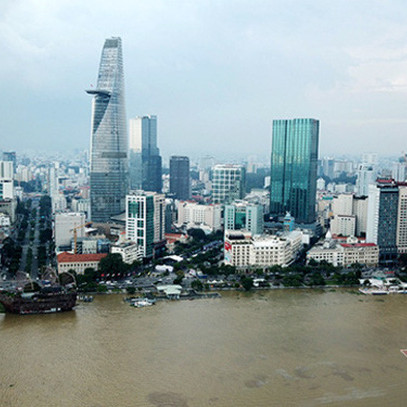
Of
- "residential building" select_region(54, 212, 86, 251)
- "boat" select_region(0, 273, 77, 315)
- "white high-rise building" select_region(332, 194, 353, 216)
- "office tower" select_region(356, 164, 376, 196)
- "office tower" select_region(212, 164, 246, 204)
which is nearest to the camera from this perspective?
"boat" select_region(0, 273, 77, 315)

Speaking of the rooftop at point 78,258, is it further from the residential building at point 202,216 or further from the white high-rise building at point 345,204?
the white high-rise building at point 345,204

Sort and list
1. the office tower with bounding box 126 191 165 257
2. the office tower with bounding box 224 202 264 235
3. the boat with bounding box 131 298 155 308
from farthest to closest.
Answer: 1. the office tower with bounding box 224 202 264 235
2. the office tower with bounding box 126 191 165 257
3. the boat with bounding box 131 298 155 308

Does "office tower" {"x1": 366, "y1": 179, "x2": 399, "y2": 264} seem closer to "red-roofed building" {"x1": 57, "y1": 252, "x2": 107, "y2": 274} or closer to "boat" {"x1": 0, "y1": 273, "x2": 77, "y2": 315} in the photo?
"red-roofed building" {"x1": 57, "y1": 252, "x2": 107, "y2": 274}

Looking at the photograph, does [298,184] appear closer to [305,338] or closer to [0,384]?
[305,338]

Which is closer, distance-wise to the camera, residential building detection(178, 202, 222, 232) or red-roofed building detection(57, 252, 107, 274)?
red-roofed building detection(57, 252, 107, 274)

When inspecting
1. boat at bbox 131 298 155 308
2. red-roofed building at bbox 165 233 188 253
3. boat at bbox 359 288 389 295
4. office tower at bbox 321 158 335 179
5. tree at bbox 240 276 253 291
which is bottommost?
boat at bbox 131 298 155 308

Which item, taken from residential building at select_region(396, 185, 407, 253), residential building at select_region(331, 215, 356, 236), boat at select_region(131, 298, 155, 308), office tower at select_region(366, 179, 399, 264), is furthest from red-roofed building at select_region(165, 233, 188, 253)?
residential building at select_region(396, 185, 407, 253)

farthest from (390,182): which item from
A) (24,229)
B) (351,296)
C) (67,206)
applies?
(67,206)
